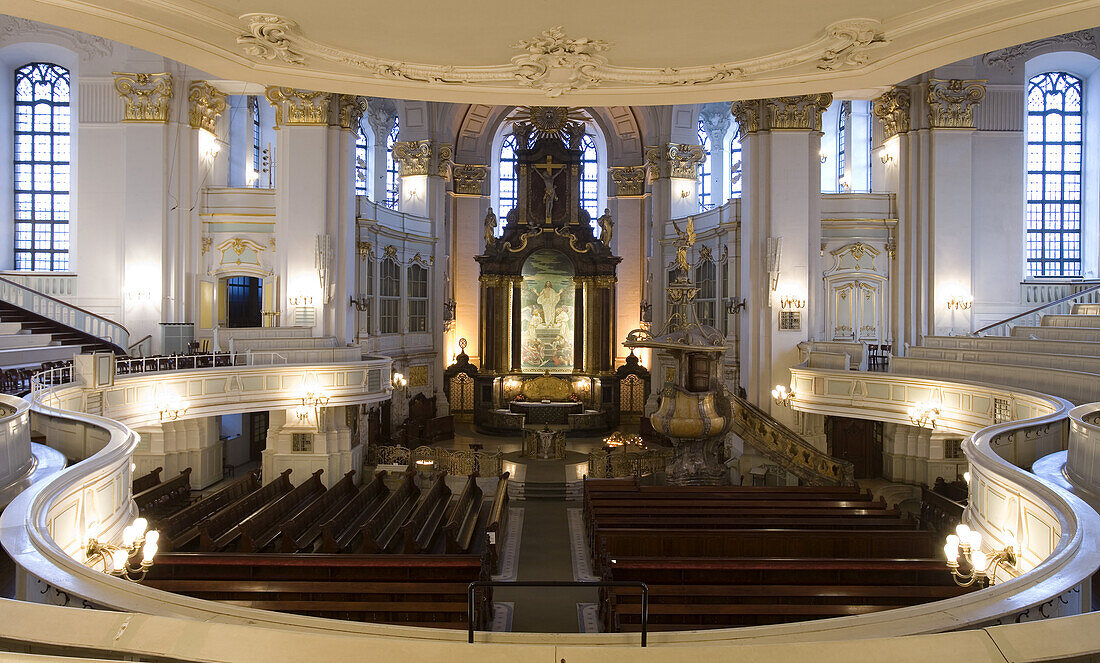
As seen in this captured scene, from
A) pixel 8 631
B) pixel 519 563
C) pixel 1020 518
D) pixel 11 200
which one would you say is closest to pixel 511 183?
pixel 11 200

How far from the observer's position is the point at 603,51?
191 inches

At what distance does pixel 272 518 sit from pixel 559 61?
1006cm

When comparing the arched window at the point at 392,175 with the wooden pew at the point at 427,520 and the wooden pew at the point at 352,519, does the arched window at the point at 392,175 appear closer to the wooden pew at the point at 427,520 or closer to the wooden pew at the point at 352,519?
the wooden pew at the point at 352,519

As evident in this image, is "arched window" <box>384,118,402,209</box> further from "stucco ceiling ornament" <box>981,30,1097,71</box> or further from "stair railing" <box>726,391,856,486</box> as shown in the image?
"stucco ceiling ornament" <box>981,30,1097,71</box>

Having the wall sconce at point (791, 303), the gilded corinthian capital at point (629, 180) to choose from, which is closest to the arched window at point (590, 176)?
the gilded corinthian capital at point (629, 180)

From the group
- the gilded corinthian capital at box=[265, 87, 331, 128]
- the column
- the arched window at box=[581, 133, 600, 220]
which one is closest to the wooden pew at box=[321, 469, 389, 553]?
the gilded corinthian capital at box=[265, 87, 331, 128]

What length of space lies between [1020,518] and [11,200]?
2290cm

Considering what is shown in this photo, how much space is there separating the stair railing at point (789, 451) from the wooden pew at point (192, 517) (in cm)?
1017

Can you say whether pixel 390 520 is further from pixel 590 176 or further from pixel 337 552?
pixel 590 176

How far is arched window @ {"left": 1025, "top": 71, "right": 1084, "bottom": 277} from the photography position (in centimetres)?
1969

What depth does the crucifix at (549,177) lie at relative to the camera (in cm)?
2541

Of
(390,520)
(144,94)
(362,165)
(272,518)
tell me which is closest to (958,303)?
(390,520)

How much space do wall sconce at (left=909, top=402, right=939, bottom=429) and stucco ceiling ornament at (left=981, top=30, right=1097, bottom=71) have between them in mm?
10096

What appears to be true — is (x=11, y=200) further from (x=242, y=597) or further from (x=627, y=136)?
(x=627, y=136)
